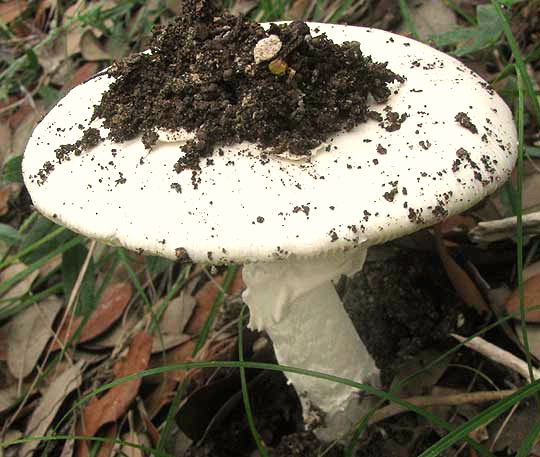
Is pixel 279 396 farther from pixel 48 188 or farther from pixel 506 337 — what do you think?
pixel 48 188

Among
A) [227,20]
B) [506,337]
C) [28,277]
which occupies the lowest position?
[506,337]

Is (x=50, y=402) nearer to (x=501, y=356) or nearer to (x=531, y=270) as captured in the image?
(x=501, y=356)

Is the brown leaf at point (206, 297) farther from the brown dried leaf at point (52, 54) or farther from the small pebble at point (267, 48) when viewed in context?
the brown dried leaf at point (52, 54)

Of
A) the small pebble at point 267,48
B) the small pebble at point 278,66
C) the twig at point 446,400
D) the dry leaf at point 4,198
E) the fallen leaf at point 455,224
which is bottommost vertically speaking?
the twig at point 446,400

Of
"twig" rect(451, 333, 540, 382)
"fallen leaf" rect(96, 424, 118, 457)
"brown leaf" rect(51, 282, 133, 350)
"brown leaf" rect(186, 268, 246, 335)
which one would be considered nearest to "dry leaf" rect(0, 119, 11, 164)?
"brown leaf" rect(51, 282, 133, 350)

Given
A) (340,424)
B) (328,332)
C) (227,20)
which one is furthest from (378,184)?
(340,424)

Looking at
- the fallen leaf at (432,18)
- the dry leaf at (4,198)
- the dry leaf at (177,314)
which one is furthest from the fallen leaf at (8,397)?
the fallen leaf at (432,18)

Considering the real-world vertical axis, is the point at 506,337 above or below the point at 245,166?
below
